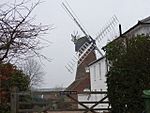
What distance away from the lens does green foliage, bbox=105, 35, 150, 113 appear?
53.2 ft

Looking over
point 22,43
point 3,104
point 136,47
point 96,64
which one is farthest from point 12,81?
point 96,64

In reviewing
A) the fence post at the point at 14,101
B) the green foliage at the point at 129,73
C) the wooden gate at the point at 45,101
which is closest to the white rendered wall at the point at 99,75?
the wooden gate at the point at 45,101

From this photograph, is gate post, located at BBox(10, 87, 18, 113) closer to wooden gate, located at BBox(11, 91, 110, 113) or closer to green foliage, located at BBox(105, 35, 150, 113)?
wooden gate, located at BBox(11, 91, 110, 113)

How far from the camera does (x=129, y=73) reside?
16.5 meters

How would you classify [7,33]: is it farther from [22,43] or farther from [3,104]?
[3,104]

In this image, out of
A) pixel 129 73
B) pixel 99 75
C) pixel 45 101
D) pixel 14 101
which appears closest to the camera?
pixel 129 73

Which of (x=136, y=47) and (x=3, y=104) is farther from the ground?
(x=136, y=47)

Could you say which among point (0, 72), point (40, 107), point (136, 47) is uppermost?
point (136, 47)

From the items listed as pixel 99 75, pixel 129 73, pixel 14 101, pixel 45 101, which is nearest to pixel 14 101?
pixel 14 101

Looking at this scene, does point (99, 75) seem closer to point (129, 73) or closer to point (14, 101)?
point (14, 101)

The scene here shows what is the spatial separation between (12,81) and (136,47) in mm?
8592

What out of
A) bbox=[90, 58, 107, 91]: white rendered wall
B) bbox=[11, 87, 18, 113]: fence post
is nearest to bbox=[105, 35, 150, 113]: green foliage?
bbox=[11, 87, 18, 113]: fence post

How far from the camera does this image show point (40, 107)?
1922 centimetres

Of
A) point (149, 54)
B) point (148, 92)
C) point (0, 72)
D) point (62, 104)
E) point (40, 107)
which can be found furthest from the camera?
point (62, 104)
